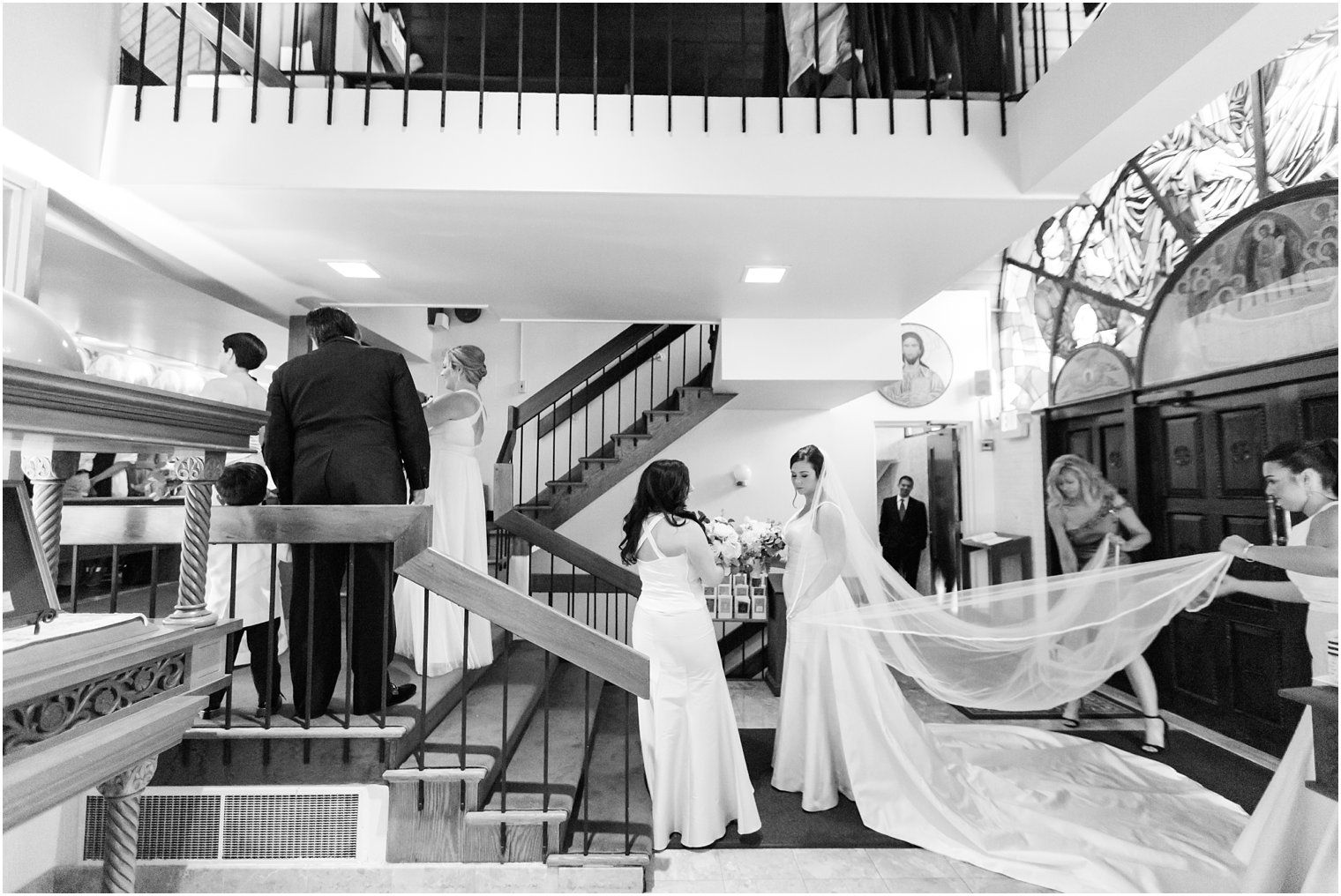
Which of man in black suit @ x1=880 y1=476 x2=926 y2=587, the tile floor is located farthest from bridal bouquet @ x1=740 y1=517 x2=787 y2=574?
man in black suit @ x1=880 y1=476 x2=926 y2=587

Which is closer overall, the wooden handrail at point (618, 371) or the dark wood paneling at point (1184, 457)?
the dark wood paneling at point (1184, 457)

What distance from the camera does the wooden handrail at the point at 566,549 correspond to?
14.9 ft

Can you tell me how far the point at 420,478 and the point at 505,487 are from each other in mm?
2106

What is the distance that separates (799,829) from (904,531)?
5.11 meters

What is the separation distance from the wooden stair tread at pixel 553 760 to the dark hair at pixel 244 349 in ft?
7.52

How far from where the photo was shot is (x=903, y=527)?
7.65 m

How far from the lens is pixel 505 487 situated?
4.75 m

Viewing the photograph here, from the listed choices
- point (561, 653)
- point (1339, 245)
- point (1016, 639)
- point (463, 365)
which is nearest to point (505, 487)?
point (463, 365)

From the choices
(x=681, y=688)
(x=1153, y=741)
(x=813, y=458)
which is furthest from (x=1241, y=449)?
(x=681, y=688)

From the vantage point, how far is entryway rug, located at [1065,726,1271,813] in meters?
3.47

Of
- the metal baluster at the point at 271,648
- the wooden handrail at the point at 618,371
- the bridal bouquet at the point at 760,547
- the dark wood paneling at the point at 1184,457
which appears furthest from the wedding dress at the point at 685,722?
the wooden handrail at the point at 618,371

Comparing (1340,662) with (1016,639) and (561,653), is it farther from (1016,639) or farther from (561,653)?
(561,653)

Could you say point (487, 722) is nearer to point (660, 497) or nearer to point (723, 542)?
point (660, 497)

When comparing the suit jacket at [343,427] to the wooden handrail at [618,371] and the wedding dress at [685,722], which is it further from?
the wooden handrail at [618,371]
